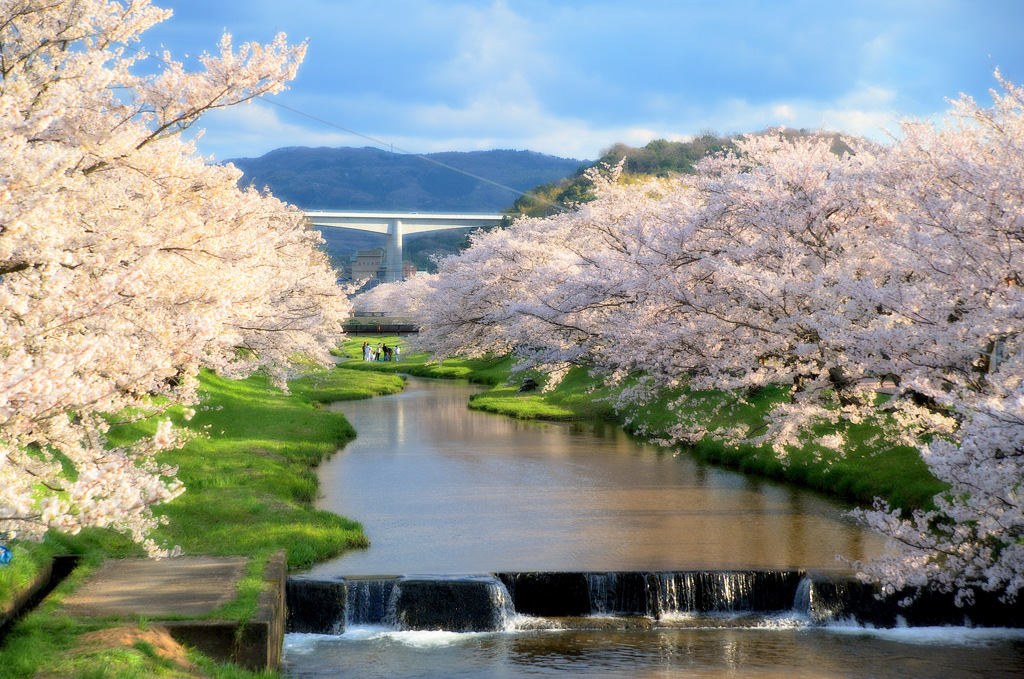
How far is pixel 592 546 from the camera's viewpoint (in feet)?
42.1

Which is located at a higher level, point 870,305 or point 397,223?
point 397,223

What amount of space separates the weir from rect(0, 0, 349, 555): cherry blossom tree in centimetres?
285

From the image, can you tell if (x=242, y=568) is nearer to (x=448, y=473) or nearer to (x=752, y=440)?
(x=448, y=473)

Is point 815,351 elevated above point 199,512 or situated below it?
above

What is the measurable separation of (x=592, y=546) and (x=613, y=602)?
1712 millimetres

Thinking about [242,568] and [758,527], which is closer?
[242,568]

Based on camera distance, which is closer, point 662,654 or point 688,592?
point 662,654

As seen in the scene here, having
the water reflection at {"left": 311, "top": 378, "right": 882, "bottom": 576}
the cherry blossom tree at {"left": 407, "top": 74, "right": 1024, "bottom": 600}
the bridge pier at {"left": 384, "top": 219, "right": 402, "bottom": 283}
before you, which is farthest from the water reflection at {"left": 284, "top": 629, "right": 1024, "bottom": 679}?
the bridge pier at {"left": 384, "top": 219, "right": 402, "bottom": 283}

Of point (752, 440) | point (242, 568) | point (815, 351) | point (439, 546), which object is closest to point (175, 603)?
point (242, 568)

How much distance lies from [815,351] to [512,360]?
94.8 ft

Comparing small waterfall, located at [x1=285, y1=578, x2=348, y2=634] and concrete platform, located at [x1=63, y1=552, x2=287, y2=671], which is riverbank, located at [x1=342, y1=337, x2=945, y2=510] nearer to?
small waterfall, located at [x1=285, y1=578, x2=348, y2=634]

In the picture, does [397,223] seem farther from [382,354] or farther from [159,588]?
[159,588]

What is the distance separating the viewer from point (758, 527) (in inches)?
553


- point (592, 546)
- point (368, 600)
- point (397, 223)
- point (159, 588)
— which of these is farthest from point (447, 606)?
point (397, 223)
